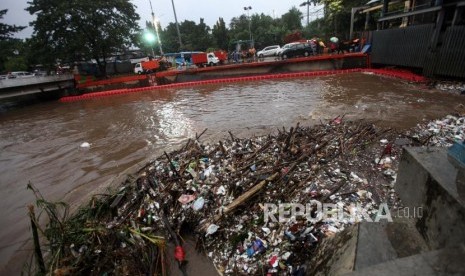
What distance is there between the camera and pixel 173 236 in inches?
156

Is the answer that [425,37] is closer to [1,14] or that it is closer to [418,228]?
[418,228]

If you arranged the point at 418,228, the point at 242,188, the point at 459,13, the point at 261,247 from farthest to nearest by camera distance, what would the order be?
the point at 459,13, the point at 242,188, the point at 261,247, the point at 418,228

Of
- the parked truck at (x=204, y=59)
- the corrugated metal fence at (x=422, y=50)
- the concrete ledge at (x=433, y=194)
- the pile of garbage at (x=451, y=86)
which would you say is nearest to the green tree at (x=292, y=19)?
the parked truck at (x=204, y=59)

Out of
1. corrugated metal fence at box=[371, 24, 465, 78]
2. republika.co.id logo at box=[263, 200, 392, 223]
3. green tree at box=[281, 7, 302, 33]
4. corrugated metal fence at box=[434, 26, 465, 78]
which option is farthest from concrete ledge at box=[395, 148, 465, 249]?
green tree at box=[281, 7, 302, 33]

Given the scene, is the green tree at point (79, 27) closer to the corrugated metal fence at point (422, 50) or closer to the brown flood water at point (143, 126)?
the brown flood water at point (143, 126)

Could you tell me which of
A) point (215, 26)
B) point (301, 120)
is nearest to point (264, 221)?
Answer: point (301, 120)

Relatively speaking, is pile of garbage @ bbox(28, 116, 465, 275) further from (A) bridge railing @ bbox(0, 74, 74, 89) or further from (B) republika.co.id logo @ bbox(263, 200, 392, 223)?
(A) bridge railing @ bbox(0, 74, 74, 89)

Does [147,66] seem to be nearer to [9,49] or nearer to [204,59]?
[204,59]

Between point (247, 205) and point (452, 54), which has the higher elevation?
point (452, 54)

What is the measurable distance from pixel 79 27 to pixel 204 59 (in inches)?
475

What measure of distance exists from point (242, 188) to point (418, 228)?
2.69 metres

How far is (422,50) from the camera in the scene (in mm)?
11781

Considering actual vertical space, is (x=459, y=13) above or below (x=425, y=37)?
above

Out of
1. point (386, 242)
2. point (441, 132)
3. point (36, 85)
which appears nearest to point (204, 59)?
point (36, 85)
